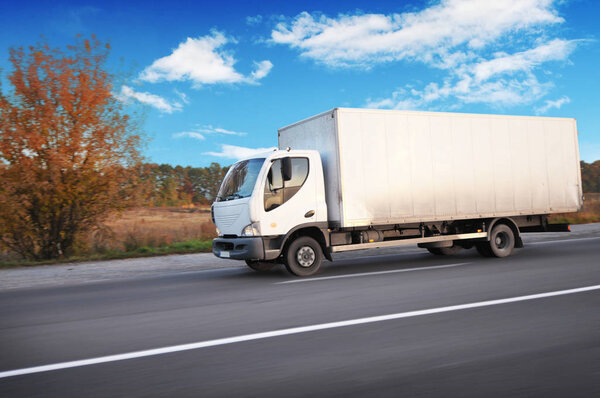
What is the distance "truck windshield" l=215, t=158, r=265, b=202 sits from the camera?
29.4 feet

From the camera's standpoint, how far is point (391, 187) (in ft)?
31.8

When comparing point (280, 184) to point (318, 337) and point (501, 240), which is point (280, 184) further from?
point (501, 240)

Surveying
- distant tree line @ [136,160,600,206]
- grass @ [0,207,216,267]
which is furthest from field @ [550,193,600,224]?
grass @ [0,207,216,267]

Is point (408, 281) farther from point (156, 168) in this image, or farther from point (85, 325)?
point (156, 168)

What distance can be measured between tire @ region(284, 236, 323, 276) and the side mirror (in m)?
1.26

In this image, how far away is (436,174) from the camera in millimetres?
10141

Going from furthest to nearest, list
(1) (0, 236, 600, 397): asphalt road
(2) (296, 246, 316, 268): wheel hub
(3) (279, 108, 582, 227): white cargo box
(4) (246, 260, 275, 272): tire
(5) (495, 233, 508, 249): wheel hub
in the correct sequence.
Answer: (5) (495, 233, 508, 249): wheel hub → (4) (246, 260, 275, 272): tire → (3) (279, 108, 582, 227): white cargo box → (2) (296, 246, 316, 268): wheel hub → (1) (0, 236, 600, 397): asphalt road

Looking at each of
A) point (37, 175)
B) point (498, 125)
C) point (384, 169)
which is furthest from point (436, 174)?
point (37, 175)

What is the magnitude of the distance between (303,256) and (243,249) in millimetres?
1198

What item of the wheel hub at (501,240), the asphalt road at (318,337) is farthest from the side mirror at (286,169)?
the wheel hub at (501,240)

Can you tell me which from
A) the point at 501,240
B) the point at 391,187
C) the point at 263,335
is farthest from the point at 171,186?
the point at 263,335

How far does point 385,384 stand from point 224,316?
9.29 feet

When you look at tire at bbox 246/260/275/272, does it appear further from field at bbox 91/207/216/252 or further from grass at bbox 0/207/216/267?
grass at bbox 0/207/216/267

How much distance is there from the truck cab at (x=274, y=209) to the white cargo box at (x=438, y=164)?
17.1 inches
